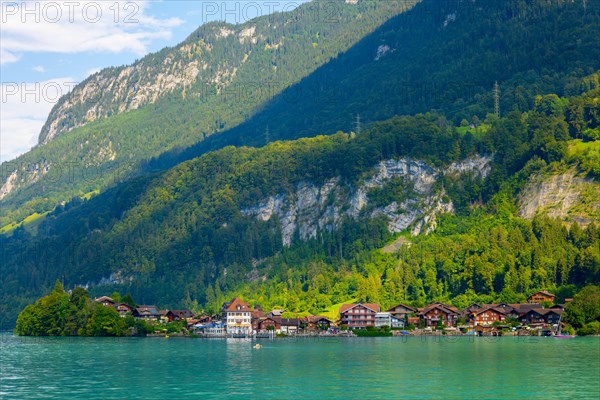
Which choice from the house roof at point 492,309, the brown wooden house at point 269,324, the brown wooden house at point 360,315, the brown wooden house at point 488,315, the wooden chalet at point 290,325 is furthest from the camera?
the brown wooden house at point 269,324

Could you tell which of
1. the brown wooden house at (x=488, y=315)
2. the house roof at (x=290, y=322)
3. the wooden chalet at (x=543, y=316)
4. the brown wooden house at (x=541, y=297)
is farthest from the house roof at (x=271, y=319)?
the brown wooden house at (x=541, y=297)

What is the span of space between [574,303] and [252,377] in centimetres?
8174

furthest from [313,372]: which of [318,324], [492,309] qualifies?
[318,324]

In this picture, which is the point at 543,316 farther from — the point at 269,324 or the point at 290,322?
the point at 269,324

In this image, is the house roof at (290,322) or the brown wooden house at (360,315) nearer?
the brown wooden house at (360,315)

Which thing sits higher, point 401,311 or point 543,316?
point 401,311

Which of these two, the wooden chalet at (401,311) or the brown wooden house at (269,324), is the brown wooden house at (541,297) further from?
the brown wooden house at (269,324)

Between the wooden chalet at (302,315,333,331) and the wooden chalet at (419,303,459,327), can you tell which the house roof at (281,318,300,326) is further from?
the wooden chalet at (419,303,459,327)

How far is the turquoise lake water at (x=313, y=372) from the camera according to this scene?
3125 inches

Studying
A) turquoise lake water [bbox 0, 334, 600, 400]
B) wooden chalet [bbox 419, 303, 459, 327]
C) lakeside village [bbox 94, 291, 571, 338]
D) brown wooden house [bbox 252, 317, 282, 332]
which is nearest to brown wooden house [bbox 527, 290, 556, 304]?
lakeside village [bbox 94, 291, 571, 338]

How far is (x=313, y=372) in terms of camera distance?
9562cm

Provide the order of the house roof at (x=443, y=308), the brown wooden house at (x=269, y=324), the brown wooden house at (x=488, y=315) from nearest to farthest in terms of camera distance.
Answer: the brown wooden house at (x=488, y=315)
the house roof at (x=443, y=308)
the brown wooden house at (x=269, y=324)

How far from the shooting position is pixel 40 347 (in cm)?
14562

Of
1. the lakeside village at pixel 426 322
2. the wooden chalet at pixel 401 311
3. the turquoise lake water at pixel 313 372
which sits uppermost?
the wooden chalet at pixel 401 311
